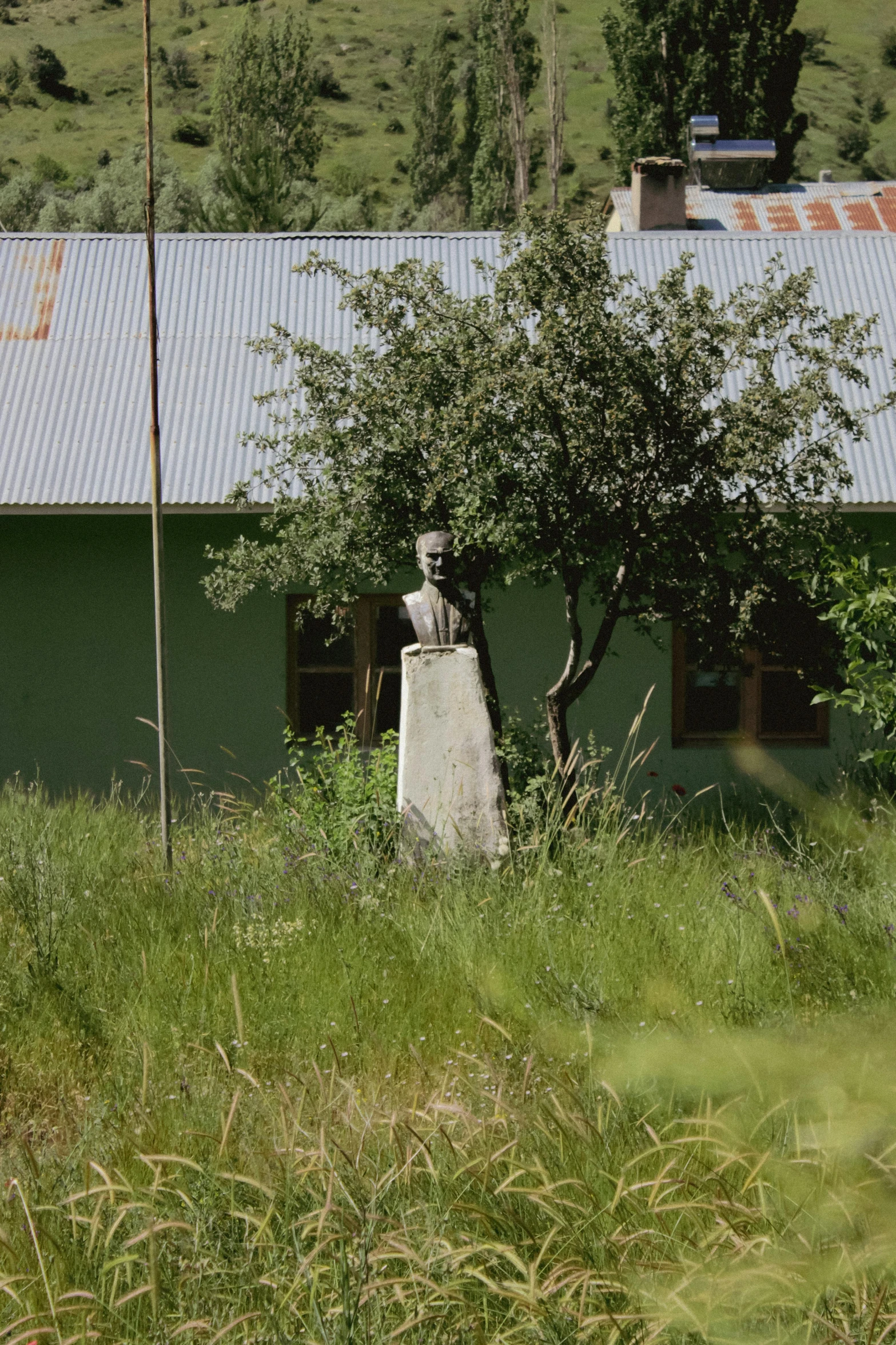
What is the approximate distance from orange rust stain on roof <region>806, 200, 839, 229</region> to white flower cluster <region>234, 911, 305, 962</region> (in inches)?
598

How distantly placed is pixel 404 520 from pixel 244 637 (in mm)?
3168

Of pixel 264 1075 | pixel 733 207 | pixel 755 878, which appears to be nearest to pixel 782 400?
pixel 755 878

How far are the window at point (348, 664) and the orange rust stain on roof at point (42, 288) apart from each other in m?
3.63

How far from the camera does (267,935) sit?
17.3ft

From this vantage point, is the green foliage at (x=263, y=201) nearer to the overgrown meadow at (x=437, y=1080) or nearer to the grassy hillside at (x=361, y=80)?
the overgrown meadow at (x=437, y=1080)

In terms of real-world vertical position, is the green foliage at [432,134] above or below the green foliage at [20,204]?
above

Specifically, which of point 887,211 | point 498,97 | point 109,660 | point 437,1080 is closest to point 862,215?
point 887,211

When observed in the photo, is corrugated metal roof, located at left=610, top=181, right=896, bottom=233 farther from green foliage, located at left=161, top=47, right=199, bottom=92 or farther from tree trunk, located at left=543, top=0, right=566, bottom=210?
green foliage, located at left=161, top=47, right=199, bottom=92

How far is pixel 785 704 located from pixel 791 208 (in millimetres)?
11148

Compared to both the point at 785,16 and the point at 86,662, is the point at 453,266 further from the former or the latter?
the point at 785,16

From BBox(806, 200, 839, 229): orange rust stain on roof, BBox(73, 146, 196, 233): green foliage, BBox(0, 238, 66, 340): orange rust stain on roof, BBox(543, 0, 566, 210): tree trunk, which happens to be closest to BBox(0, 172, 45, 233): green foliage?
BBox(73, 146, 196, 233): green foliage

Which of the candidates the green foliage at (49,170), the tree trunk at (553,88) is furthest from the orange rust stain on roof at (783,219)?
the green foliage at (49,170)

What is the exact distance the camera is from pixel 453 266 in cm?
1155

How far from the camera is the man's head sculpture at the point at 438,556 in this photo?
674cm
